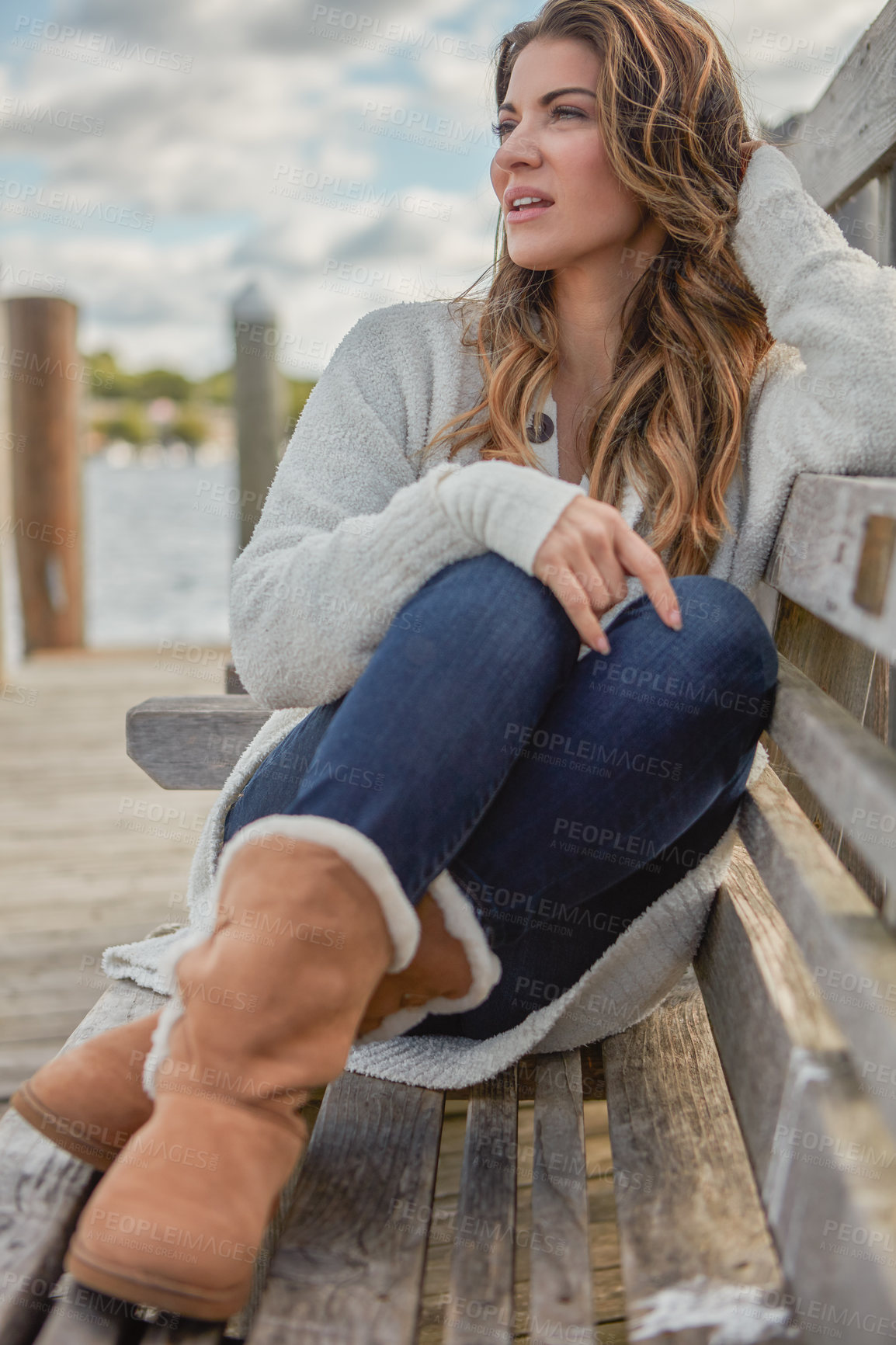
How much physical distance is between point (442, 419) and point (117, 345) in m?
36.0

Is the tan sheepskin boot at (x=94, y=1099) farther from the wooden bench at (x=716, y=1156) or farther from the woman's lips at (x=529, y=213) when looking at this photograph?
the woman's lips at (x=529, y=213)

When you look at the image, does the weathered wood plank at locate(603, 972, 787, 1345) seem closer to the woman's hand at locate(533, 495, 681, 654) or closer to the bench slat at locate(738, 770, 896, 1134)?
the bench slat at locate(738, 770, 896, 1134)

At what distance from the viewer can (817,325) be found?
1132 mm

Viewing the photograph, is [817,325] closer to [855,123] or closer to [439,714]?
[855,123]

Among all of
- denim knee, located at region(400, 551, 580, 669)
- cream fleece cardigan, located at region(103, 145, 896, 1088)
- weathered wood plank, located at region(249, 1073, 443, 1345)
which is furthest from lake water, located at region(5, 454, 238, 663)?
weathered wood plank, located at region(249, 1073, 443, 1345)

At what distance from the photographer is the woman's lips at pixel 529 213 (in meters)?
1.35

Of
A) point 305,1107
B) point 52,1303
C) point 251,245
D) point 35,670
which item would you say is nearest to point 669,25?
point 305,1107

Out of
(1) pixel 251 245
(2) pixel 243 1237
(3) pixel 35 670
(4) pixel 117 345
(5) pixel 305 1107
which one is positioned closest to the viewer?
(2) pixel 243 1237

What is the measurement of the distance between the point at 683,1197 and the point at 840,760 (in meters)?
0.35

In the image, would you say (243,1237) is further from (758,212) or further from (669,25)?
(669,25)

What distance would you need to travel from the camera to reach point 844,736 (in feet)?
2.57

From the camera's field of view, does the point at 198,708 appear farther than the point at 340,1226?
Yes

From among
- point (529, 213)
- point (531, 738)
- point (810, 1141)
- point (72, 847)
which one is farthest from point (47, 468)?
point (810, 1141)

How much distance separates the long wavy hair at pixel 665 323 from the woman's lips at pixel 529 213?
0.33 feet
